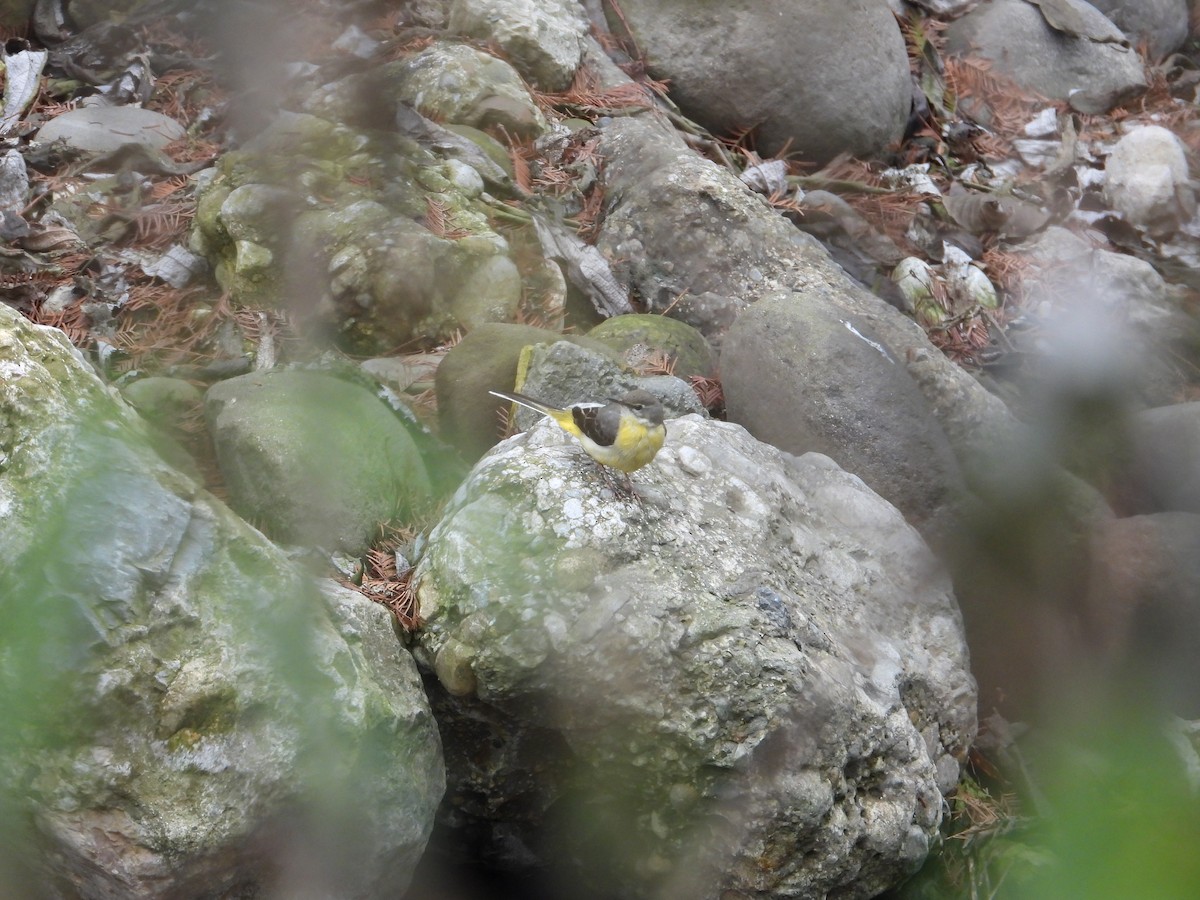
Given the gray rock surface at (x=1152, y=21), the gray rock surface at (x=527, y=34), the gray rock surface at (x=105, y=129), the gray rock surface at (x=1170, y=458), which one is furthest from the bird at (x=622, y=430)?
the gray rock surface at (x=1152, y=21)

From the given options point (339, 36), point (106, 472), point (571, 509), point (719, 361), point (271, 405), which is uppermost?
point (339, 36)

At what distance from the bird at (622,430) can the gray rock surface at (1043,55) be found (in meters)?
5.16

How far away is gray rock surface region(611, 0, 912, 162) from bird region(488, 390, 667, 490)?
343 centimetres

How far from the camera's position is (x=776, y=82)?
5879mm

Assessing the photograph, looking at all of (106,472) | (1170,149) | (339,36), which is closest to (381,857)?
(106,472)

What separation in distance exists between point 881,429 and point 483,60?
2646 millimetres

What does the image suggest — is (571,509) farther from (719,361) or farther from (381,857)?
(719,361)

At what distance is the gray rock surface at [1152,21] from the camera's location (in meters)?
7.50

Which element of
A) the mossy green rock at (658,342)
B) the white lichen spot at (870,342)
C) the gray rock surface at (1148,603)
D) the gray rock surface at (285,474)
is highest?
the gray rock surface at (1148,603)

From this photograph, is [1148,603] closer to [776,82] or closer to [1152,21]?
[776,82]

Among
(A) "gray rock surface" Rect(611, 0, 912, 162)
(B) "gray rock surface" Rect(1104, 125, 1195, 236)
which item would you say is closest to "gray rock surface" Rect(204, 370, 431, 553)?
(A) "gray rock surface" Rect(611, 0, 912, 162)

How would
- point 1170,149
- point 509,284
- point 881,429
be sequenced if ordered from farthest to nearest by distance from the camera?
point 1170,149 → point 509,284 → point 881,429

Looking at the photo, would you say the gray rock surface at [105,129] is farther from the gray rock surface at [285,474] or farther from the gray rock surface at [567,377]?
the gray rock surface at [567,377]

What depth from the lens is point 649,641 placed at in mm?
2752
